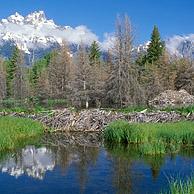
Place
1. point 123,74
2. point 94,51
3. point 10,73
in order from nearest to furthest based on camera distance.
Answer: point 123,74, point 94,51, point 10,73

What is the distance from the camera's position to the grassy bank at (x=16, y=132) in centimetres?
2406

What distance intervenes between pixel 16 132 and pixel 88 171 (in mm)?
10034

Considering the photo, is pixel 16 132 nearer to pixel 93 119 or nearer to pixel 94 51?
pixel 93 119

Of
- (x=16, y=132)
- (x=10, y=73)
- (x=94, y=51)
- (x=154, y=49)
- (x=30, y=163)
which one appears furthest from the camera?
(x=10, y=73)

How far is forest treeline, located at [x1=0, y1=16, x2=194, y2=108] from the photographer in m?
50.5

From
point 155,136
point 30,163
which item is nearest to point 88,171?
point 30,163

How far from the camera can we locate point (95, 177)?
1759 cm

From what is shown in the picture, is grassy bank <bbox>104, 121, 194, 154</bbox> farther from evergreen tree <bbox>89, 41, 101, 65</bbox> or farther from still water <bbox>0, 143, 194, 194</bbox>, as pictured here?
evergreen tree <bbox>89, 41, 101, 65</bbox>

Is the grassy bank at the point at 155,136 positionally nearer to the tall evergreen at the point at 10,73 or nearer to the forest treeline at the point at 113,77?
the forest treeline at the point at 113,77

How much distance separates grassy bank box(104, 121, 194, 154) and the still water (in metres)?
0.83

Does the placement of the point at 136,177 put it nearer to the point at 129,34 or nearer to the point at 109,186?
the point at 109,186

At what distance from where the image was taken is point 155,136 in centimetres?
2483

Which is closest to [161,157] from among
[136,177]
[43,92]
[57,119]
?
[136,177]

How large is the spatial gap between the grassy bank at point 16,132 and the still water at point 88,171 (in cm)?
81
